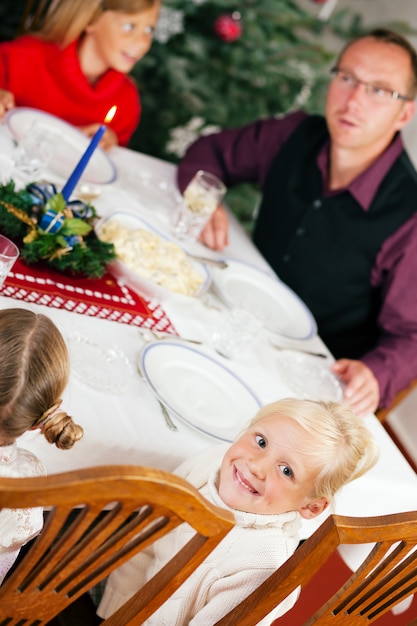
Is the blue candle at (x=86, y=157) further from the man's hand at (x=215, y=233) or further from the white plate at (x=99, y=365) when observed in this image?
the man's hand at (x=215, y=233)

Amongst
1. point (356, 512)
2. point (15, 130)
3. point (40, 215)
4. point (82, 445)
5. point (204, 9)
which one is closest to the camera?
point (82, 445)

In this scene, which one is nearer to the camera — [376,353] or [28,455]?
[28,455]

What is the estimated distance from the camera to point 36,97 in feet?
8.45

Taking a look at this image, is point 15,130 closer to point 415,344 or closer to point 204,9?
point 415,344

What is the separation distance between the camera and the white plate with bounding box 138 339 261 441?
1.42 meters

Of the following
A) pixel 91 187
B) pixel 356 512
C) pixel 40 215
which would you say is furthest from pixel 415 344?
pixel 40 215

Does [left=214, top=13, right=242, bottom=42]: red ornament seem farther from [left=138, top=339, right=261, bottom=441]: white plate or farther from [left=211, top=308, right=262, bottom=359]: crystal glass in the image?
[left=138, top=339, right=261, bottom=441]: white plate

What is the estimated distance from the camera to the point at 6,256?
135cm

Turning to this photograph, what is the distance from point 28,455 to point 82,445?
0.13 meters

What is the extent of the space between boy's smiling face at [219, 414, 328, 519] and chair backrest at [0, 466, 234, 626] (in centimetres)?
28

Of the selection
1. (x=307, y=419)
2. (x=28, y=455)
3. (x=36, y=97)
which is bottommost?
(x=36, y=97)

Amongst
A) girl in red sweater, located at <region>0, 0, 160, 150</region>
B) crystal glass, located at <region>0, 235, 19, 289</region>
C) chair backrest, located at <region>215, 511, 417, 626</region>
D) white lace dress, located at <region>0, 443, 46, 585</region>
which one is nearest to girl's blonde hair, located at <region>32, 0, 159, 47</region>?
girl in red sweater, located at <region>0, 0, 160, 150</region>

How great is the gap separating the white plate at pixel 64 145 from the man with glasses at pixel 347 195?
0.94ft

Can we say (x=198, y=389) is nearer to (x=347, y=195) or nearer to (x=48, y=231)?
(x=48, y=231)
